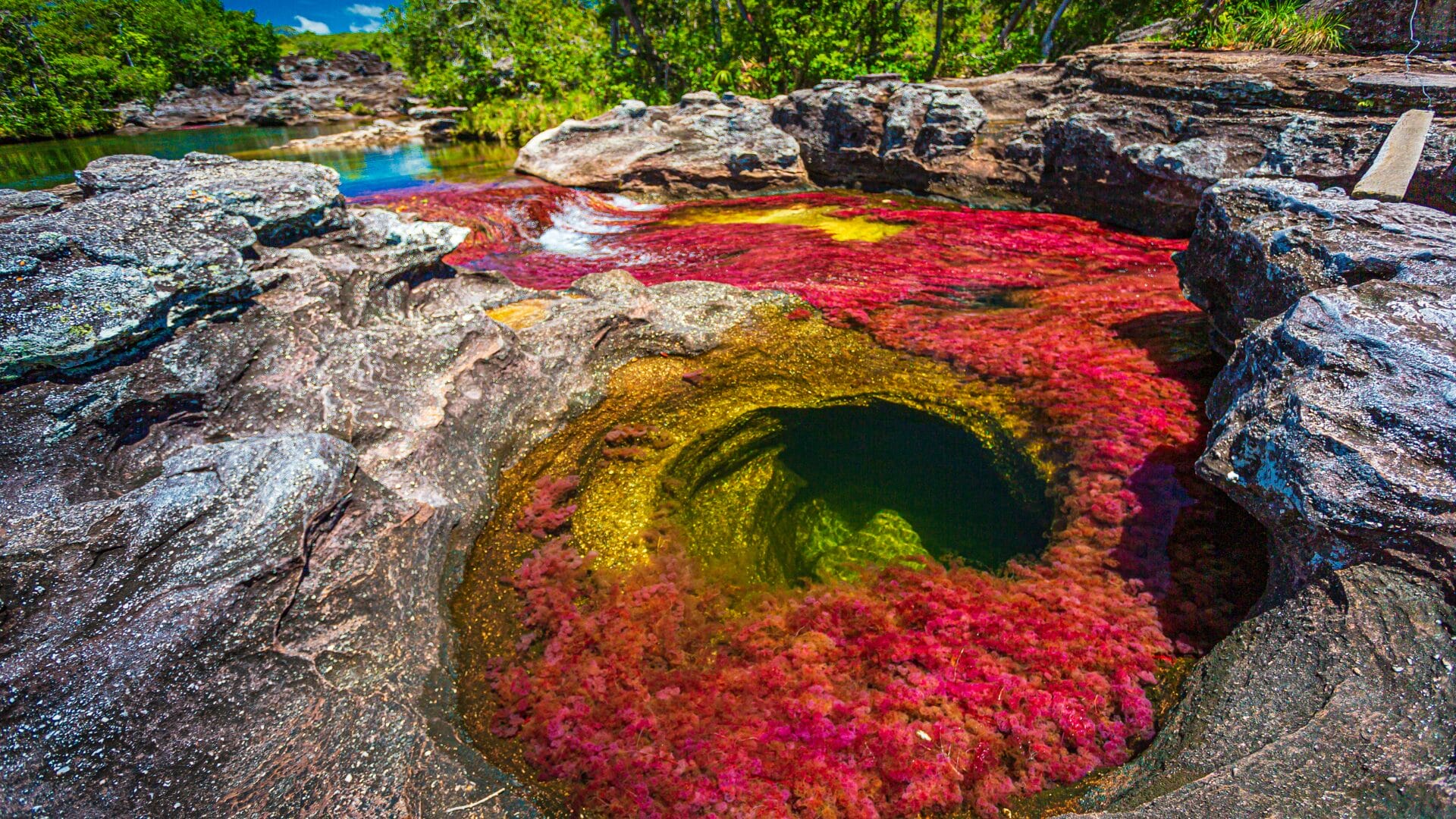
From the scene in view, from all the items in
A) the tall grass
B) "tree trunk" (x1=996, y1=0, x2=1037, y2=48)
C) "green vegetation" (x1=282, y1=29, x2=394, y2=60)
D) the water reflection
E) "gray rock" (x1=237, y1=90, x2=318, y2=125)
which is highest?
"green vegetation" (x1=282, y1=29, x2=394, y2=60)

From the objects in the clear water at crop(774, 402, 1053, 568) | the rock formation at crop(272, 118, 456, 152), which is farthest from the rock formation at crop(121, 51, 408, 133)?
the clear water at crop(774, 402, 1053, 568)

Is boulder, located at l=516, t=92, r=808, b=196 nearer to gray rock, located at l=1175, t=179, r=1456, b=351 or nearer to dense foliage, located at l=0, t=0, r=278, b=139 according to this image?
gray rock, located at l=1175, t=179, r=1456, b=351

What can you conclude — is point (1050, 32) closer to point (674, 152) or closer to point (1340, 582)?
point (674, 152)

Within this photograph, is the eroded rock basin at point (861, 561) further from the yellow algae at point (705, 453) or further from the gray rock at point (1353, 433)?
the gray rock at point (1353, 433)

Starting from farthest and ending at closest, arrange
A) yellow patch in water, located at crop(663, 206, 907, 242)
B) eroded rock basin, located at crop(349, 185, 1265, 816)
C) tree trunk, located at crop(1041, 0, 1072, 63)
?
tree trunk, located at crop(1041, 0, 1072, 63)
yellow patch in water, located at crop(663, 206, 907, 242)
eroded rock basin, located at crop(349, 185, 1265, 816)

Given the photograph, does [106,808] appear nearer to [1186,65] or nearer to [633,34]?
[1186,65]

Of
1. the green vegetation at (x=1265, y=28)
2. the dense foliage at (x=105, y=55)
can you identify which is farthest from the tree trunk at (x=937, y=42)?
the dense foliage at (x=105, y=55)


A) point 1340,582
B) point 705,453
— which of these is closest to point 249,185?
point 705,453
